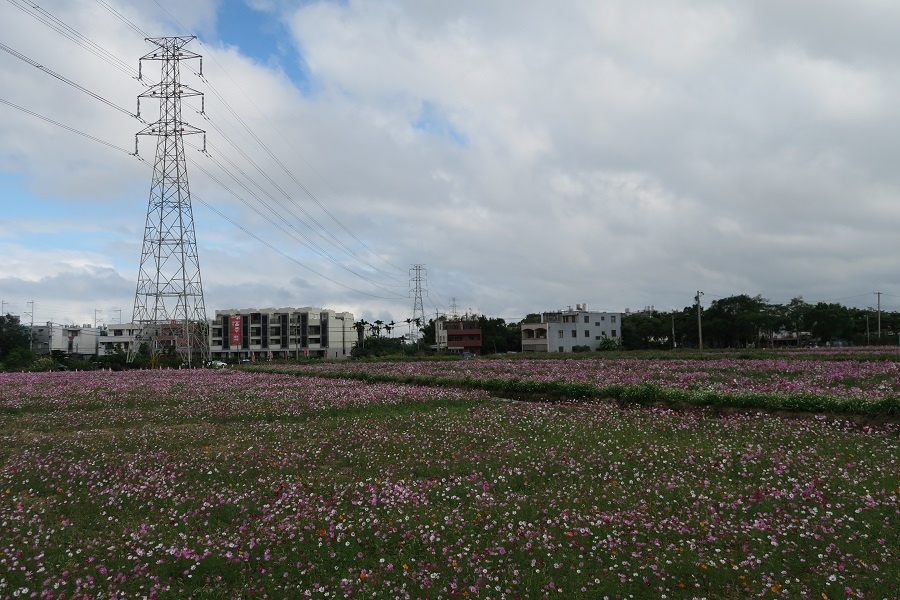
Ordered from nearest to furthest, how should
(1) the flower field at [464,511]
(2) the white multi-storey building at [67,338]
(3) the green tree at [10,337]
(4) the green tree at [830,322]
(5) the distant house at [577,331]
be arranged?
(1) the flower field at [464,511], (3) the green tree at [10,337], (4) the green tree at [830,322], (5) the distant house at [577,331], (2) the white multi-storey building at [67,338]

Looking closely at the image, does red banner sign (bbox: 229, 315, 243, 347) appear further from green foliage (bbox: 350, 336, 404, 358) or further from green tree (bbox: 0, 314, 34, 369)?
green foliage (bbox: 350, 336, 404, 358)

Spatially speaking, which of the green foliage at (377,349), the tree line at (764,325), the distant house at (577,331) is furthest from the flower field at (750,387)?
the distant house at (577,331)

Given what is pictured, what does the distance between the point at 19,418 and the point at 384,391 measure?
1425 centimetres

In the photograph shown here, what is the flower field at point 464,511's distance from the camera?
704cm

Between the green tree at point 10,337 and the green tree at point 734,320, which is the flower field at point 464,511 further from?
the green tree at point 734,320

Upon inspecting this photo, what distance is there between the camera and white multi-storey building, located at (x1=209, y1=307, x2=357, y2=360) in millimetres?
153875

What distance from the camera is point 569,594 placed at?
6641 mm

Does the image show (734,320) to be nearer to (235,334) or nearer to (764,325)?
(764,325)

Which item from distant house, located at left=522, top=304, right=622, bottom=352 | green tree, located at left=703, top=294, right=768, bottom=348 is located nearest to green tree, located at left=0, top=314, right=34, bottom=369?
distant house, located at left=522, top=304, right=622, bottom=352

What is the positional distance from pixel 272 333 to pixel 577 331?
273ft

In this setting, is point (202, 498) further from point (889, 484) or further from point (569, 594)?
point (889, 484)

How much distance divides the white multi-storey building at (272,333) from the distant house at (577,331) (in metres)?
57.7

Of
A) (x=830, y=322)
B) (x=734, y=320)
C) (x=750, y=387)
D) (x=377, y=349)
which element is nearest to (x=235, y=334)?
(x=377, y=349)

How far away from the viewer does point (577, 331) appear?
122625 mm
